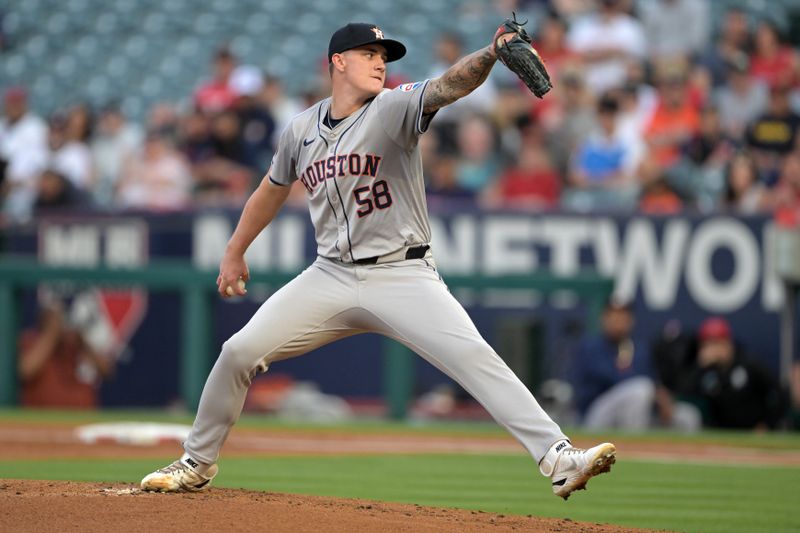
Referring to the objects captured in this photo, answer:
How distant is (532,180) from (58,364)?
15.3 feet

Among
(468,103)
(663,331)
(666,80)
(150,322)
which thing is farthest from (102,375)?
(666,80)

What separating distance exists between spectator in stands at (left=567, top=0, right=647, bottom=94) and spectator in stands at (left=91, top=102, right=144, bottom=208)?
4.82 m

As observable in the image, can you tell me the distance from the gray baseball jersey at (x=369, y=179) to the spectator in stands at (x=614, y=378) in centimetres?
575

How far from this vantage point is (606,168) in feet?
40.5

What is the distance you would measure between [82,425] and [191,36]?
7.94 metres

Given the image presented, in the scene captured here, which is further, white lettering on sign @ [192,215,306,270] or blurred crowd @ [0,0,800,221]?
white lettering on sign @ [192,215,306,270]

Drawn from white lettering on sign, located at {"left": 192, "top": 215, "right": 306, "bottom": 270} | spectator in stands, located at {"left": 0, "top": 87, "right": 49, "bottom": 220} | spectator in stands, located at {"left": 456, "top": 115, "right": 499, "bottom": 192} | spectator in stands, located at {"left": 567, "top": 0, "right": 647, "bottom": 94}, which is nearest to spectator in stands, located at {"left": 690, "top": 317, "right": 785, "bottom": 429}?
spectator in stands, located at {"left": 456, "top": 115, "right": 499, "bottom": 192}

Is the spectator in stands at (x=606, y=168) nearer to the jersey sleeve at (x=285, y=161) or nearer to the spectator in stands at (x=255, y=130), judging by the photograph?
the spectator in stands at (x=255, y=130)

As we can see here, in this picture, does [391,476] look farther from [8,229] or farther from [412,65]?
[412,65]

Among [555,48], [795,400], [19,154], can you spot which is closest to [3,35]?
[19,154]

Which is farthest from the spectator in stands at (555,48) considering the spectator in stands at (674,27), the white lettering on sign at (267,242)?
the white lettering on sign at (267,242)

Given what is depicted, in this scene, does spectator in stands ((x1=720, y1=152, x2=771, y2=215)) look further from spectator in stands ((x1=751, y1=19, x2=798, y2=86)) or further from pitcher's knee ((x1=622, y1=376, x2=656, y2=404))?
pitcher's knee ((x1=622, y1=376, x2=656, y2=404))

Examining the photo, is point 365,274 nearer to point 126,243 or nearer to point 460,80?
point 460,80

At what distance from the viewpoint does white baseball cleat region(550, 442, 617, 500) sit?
4832 millimetres
